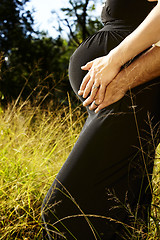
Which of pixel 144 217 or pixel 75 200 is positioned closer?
pixel 75 200

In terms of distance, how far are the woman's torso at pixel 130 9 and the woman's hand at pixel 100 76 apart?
321mm

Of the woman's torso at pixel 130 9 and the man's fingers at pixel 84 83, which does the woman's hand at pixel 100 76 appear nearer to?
the man's fingers at pixel 84 83

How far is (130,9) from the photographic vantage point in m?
1.48

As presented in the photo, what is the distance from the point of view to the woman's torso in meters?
1.47

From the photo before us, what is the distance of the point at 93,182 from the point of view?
1.39 m

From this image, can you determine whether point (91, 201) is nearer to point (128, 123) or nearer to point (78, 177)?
point (78, 177)

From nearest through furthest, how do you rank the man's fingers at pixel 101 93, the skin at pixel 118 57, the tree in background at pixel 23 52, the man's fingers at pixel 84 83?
the skin at pixel 118 57 < the man's fingers at pixel 101 93 < the man's fingers at pixel 84 83 < the tree in background at pixel 23 52

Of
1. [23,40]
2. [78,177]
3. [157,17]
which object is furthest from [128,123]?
[23,40]

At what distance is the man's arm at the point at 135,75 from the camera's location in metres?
1.25

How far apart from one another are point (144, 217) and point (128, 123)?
595 mm

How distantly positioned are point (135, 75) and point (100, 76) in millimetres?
153

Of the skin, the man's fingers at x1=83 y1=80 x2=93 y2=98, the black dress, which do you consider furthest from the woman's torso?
the man's fingers at x1=83 y1=80 x2=93 y2=98

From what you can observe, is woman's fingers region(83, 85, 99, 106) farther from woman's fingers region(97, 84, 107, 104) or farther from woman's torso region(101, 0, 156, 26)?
woman's torso region(101, 0, 156, 26)

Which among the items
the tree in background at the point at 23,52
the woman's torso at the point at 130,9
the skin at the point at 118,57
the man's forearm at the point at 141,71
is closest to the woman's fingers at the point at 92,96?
the skin at the point at 118,57
